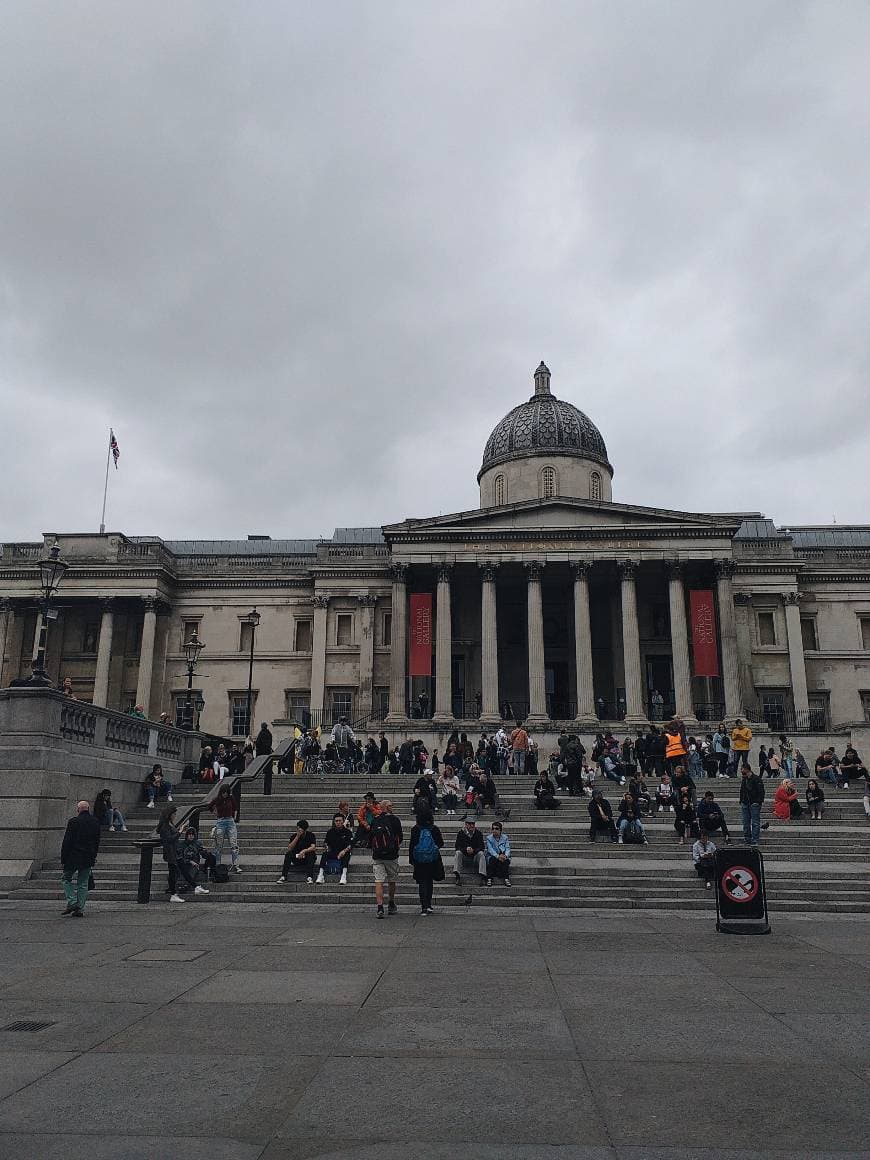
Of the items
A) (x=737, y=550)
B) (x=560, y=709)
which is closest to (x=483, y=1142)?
(x=560, y=709)

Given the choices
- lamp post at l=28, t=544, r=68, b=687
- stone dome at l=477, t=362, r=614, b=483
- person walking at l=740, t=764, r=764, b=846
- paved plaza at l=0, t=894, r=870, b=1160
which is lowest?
paved plaza at l=0, t=894, r=870, b=1160

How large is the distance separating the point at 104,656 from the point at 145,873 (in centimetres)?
3539

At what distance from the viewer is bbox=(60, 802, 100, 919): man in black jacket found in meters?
14.6

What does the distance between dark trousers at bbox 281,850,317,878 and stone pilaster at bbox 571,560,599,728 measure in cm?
2573

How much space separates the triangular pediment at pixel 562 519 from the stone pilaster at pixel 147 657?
1398 centimetres

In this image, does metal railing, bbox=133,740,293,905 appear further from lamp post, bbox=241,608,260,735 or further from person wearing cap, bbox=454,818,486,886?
lamp post, bbox=241,608,260,735

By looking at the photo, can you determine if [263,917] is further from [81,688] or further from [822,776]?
[81,688]

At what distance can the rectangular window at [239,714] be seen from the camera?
5066 cm

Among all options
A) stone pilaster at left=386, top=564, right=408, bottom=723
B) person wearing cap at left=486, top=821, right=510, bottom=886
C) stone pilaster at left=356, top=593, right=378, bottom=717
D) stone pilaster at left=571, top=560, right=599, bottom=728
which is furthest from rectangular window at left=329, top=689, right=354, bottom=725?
person wearing cap at left=486, top=821, right=510, bottom=886

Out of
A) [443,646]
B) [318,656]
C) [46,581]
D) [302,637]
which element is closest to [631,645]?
A: [443,646]

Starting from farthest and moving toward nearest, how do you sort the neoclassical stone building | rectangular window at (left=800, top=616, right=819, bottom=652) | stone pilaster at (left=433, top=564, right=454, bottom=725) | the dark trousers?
rectangular window at (left=800, top=616, right=819, bottom=652) → the neoclassical stone building → stone pilaster at (left=433, top=564, right=454, bottom=725) → the dark trousers

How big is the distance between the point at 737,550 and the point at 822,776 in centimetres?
2174

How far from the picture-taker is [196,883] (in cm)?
1730

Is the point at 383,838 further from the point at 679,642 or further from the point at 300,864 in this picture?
the point at 679,642
